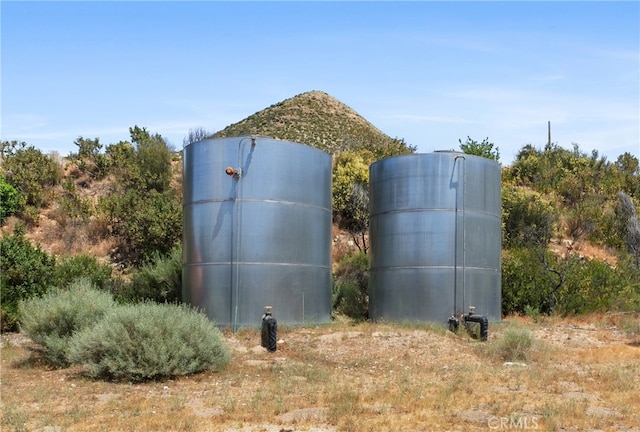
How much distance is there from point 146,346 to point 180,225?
16.5 m

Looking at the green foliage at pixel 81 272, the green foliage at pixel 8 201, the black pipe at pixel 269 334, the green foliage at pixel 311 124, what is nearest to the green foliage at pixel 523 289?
the black pipe at pixel 269 334

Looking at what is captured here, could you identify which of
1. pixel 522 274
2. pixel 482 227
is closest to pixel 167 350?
pixel 482 227

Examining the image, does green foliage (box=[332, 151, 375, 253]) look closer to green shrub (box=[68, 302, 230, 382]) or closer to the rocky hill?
the rocky hill

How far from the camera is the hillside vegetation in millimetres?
22281

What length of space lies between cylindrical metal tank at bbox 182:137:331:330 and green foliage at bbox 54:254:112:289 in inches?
214

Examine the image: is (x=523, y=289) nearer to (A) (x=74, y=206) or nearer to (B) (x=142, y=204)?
(B) (x=142, y=204)

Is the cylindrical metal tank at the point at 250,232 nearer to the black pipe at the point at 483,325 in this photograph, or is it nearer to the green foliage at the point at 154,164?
the black pipe at the point at 483,325

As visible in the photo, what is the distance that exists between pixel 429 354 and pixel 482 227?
5.38 metres

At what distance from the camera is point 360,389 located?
37.5 ft

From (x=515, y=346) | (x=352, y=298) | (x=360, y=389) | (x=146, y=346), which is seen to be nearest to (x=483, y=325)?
(x=515, y=346)

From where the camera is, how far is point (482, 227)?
1914 centimetres

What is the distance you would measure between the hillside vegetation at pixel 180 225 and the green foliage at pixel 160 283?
0.04 meters

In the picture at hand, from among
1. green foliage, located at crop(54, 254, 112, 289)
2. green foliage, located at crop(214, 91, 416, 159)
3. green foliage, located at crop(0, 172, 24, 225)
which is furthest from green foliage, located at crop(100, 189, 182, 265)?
green foliage, located at crop(214, 91, 416, 159)

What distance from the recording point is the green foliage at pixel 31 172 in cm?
3450
